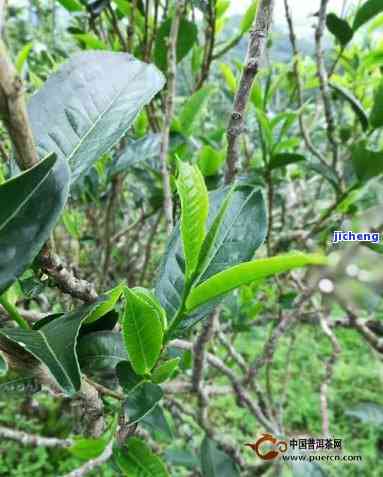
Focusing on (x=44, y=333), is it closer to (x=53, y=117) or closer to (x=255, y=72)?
(x=53, y=117)

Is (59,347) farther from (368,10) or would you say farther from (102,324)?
(368,10)

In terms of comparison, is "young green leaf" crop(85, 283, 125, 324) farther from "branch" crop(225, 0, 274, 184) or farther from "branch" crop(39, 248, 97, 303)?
"branch" crop(225, 0, 274, 184)

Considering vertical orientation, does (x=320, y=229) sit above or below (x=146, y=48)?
below

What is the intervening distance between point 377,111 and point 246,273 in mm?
655

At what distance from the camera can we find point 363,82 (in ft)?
4.34

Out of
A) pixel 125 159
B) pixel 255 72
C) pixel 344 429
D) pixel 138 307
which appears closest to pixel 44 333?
pixel 138 307

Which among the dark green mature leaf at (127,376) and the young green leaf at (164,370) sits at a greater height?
the young green leaf at (164,370)

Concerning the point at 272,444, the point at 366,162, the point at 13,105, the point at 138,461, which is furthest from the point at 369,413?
the point at 13,105

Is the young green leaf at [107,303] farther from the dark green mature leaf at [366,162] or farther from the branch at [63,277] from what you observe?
the dark green mature leaf at [366,162]

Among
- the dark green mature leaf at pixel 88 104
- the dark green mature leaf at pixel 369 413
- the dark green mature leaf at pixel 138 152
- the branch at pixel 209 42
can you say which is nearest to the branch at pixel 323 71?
the branch at pixel 209 42

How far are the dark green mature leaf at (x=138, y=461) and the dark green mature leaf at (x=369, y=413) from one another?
29.6 inches

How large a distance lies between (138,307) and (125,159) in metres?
0.52

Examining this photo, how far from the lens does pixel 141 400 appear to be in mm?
465

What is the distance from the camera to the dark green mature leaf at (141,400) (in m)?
0.46
